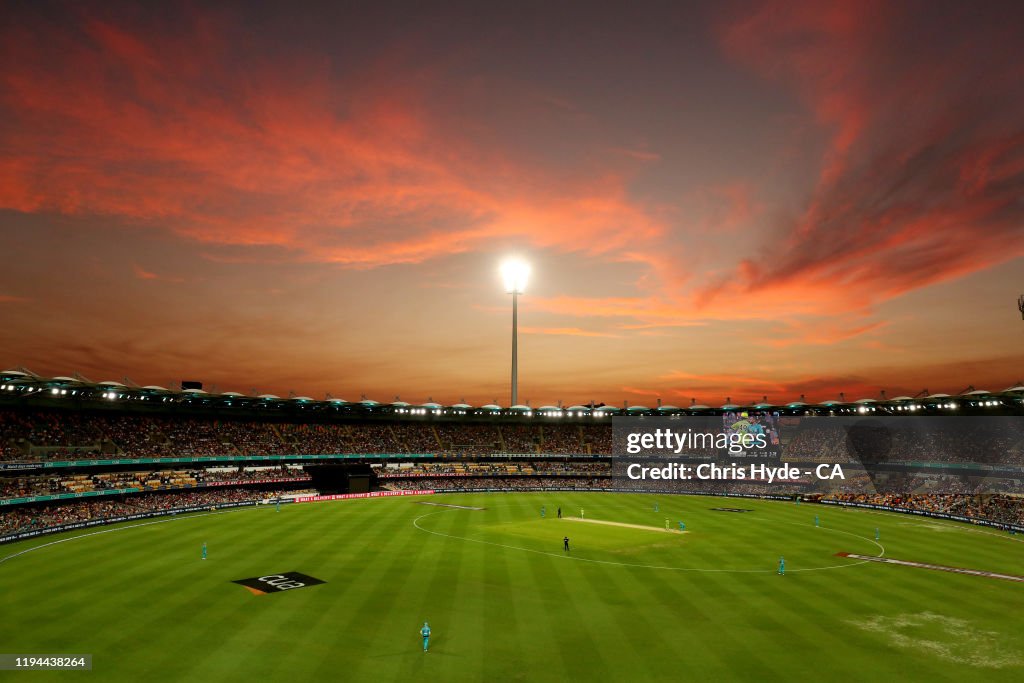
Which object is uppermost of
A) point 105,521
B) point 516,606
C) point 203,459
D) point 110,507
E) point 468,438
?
point 468,438

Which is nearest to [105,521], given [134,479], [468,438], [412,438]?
[134,479]

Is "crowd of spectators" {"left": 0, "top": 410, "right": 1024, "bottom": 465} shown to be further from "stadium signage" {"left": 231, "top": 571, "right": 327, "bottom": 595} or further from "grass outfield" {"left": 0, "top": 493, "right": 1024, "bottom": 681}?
"stadium signage" {"left": 231, "top": 571, "right": 327, "bottom": 595}

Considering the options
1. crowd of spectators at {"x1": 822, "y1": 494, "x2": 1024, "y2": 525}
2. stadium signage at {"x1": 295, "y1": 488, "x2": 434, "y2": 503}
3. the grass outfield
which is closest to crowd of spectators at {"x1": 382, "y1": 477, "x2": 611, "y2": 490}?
stadium signage at {"x1": 295, "y1": 488, "x2": 434, "y2": 503}

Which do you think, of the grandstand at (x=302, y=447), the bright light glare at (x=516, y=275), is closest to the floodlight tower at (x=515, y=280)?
the bright light glare at (x=516, y=275)

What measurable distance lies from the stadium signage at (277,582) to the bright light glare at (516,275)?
196ft

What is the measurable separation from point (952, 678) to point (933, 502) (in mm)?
58738

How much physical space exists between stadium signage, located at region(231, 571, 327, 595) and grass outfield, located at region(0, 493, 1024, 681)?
35.2 inches

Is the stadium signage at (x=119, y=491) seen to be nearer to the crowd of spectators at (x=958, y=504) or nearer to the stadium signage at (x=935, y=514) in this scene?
the stadium signage at (x=935, y=514)

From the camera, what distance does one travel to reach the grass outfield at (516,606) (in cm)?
2105

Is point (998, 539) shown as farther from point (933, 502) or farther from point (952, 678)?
point (952, 678)

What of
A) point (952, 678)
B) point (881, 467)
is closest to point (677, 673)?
point (952, 678)

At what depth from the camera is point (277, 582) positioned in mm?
32031

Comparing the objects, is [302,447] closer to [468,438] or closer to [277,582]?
[468,438]

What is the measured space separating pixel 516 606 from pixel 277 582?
46.5ft
